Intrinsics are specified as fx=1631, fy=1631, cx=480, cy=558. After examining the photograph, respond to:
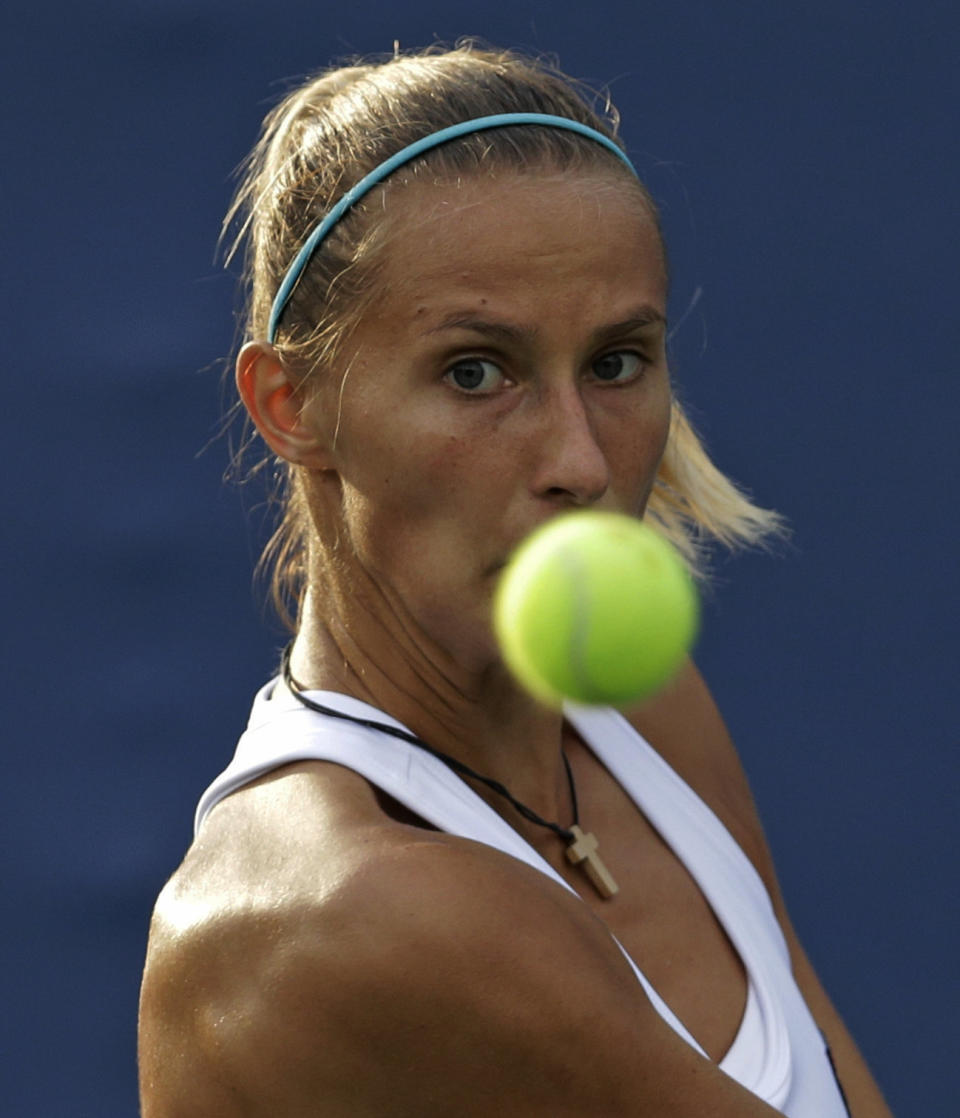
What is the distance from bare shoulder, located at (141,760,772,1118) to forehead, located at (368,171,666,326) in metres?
0.34

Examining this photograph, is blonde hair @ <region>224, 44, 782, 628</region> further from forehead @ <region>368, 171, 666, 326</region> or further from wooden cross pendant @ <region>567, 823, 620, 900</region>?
wooden cross pendant @ <region>567, 823, 620, 900</region>

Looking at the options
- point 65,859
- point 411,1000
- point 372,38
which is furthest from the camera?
point 372,38

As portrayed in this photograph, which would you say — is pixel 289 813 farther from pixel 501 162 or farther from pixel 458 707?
pixel 501 162

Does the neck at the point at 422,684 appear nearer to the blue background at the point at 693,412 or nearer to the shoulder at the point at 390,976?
the shoulder at the point at 390,976

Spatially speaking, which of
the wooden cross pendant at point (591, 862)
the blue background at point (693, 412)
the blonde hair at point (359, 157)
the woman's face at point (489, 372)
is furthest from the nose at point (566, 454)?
the blue background at point (693, 412)

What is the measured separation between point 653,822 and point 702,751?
0.47 feet

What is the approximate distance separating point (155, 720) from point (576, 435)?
1124mm

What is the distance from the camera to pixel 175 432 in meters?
2.06

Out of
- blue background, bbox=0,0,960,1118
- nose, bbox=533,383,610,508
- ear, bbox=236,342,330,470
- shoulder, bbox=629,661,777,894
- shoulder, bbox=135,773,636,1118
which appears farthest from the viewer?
blue background, bbox=0,0,960,1118

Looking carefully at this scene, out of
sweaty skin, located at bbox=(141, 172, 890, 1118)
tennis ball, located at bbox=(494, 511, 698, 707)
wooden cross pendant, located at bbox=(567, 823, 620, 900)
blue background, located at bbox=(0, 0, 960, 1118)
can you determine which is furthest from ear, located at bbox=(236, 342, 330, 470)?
Answer: blue background, located at bbox=(0, 0, 960, 1118)

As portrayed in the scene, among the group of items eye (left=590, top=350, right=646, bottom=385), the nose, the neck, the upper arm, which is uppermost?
eye (left=590, top=350, right=646, bottom=385)

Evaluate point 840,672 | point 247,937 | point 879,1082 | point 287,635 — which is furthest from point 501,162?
point 879,1082

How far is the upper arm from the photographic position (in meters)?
0.90

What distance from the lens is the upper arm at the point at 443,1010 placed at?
897 mm
